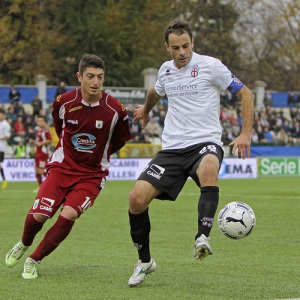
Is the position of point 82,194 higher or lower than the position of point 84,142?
lower

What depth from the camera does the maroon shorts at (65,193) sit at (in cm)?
806

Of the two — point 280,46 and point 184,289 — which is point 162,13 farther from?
point 184,289

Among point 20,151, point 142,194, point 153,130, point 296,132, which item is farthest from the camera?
point 296,132

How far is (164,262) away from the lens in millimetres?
9203

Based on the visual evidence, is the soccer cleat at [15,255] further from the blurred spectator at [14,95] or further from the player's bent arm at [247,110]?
the blurred spectator at [14,95]

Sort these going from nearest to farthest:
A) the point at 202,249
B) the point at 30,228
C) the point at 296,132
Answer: the point at 202,249 < the point at 30,228 < the point at 296,132

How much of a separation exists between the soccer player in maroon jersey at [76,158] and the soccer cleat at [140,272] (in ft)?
2.69

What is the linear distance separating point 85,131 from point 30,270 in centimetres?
143

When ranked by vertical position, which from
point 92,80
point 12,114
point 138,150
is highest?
point 92,80

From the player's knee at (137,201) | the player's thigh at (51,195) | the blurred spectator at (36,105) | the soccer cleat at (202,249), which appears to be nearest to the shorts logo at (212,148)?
the player's knee at (137,201)

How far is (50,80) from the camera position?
141 feet

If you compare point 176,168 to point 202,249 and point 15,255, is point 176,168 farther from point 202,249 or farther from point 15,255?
point 15,255

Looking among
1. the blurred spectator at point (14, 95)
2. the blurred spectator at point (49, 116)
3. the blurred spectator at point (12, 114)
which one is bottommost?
the blurred spectator at point (49, 116)

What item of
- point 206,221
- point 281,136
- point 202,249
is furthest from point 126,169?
point 202,249
